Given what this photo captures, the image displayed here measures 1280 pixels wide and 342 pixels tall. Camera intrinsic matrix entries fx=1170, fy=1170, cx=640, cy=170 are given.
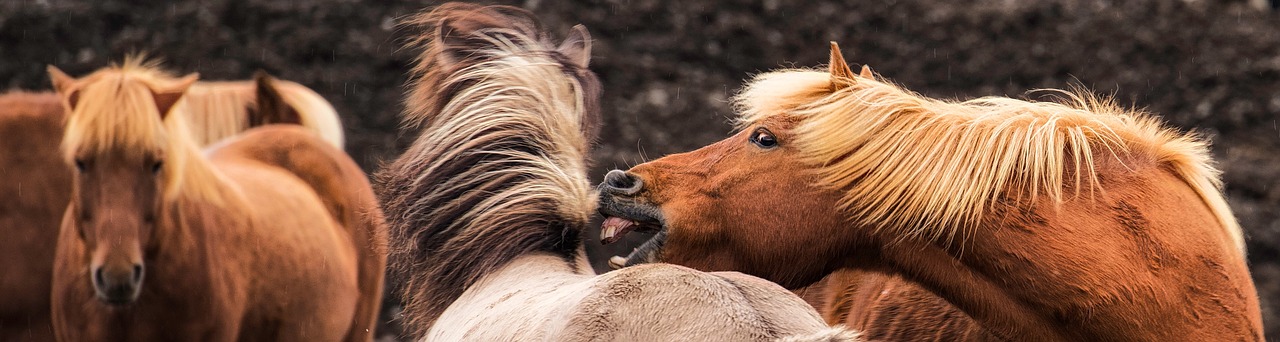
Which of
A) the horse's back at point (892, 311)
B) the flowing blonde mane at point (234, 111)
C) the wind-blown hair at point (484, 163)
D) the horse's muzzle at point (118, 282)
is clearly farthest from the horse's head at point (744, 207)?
the flowing blonde mane at point (234, 111)

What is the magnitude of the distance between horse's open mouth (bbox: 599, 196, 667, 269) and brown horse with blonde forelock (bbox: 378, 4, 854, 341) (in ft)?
0.40

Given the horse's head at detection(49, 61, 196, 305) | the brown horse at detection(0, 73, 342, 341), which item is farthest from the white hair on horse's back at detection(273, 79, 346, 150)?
the horse's head at detection(49, 61, 196, 305)

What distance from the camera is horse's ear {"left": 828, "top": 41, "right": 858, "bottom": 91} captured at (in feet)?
→ 7.98

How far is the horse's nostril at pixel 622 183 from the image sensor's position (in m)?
2.43

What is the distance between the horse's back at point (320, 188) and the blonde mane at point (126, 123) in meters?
0.88

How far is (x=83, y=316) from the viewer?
3.60 metres

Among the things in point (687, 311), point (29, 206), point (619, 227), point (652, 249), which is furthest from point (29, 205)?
point (687, 311)

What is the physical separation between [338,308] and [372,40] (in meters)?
3.45

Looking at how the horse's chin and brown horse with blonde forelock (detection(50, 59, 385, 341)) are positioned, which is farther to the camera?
brown horse with blonde forelock (detection(50, 59, 385, 341))

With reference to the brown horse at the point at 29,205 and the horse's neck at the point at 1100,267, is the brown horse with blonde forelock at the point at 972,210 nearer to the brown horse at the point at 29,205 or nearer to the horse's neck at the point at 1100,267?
the horse's neck at the point at 1100,267

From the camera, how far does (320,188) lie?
518 cm

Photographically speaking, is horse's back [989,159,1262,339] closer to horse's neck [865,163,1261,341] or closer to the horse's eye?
horse's neck [865,163,1261,341]

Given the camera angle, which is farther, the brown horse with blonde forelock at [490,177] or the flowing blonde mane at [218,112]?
the flowing blonde mane at [218,112]

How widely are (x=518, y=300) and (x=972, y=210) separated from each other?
2.86 feet
